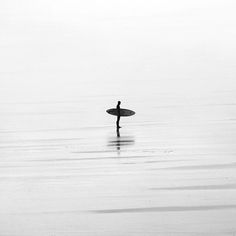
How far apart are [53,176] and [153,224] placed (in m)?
7.77

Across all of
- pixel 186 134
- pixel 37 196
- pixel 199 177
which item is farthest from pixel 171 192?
pixel 186 134

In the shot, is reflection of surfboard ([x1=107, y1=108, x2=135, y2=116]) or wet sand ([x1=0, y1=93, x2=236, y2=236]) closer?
wet sand ([x1=0, y1=93, x2=236, y2=236])

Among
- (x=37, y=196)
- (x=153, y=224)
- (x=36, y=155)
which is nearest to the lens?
(x=153, y=224)

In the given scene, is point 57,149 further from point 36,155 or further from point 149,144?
point 149,144

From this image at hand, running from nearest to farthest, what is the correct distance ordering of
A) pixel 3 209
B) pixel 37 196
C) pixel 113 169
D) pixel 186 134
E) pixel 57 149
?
1. pixel 3 209
2. pixel 37 196
3. pixel 113 169
4. pixel 57 149
5. pixel 186 134

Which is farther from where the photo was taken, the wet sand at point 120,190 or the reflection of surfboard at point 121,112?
the reflection of surfboard at point 121,112

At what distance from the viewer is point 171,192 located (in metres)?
18.1

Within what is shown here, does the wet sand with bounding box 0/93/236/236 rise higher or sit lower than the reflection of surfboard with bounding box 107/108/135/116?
lower

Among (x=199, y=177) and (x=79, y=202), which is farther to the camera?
(x=199, y=177)

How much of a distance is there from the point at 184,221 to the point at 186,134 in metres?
23.9

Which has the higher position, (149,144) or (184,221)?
(149,144)

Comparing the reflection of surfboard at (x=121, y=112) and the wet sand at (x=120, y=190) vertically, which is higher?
the reflection of surfboard at (x=121, y=112)

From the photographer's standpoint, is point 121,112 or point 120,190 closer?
point 120,190

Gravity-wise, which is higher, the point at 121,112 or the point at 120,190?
the point at 121,112
